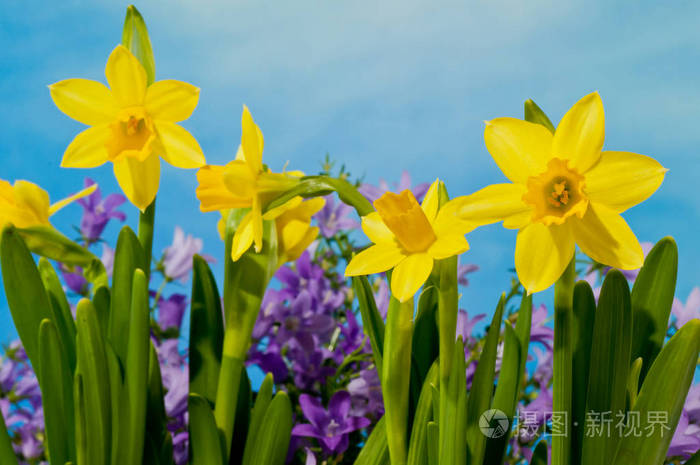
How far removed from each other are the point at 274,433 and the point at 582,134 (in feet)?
1.95

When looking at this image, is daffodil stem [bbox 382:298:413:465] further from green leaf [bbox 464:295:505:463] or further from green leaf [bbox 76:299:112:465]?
green leaf [bbox 76:299:112:465]

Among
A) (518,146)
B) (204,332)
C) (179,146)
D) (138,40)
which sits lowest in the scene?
(204,332)

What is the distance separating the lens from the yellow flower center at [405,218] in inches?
28.8

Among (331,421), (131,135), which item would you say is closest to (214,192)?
(131,135)

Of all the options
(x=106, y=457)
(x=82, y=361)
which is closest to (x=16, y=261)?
(x=82, y=361)

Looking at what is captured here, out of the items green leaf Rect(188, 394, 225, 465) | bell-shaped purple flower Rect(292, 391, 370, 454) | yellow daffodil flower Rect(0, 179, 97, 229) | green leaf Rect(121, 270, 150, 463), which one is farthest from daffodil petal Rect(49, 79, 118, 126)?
bell-shaped purple flower Rect(292, 391, 370, 454)

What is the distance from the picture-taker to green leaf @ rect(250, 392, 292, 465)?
3.20 feet

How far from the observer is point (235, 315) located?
102 centimetres

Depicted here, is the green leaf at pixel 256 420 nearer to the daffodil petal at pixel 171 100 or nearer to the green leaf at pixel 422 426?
the green leaf at pixel 422 426

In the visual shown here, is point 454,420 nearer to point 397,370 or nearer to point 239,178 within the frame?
point 397,370

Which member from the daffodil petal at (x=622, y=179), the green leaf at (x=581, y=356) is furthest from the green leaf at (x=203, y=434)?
the daffodil petal at (x=622, y=179)

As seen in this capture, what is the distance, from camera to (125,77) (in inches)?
36.5

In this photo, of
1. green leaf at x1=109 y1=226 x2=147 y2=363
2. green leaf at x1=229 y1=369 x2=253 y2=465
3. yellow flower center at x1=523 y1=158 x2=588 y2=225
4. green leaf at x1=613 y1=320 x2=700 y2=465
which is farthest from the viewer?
green leaf at x1=229 y1=369 x2=253 y2=465

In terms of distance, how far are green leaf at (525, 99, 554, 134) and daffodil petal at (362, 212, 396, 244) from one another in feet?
0.63
